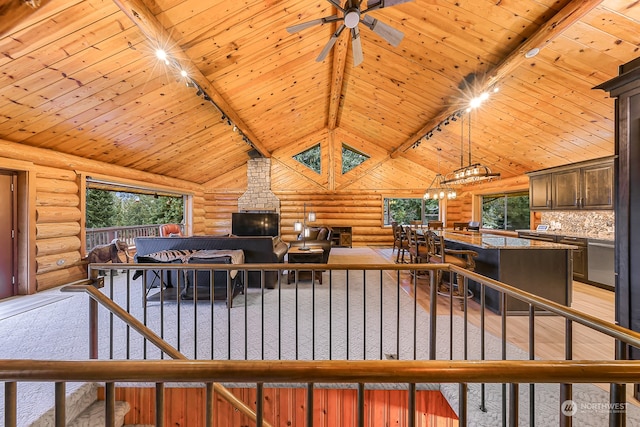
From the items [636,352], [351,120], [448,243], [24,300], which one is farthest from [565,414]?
[351,120]

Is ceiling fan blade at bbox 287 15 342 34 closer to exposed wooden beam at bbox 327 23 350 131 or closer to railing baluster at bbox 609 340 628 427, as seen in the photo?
exposed wooden beam at bbox 327 23 350 131

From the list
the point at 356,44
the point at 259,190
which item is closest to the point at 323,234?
the point at 259,190

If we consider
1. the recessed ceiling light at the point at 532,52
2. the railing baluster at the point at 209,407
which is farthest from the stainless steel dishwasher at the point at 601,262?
the railing baluster at the point at 209,407

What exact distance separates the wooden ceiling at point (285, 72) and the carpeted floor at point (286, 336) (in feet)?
9.53

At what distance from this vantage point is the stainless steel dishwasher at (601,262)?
14.5 ft

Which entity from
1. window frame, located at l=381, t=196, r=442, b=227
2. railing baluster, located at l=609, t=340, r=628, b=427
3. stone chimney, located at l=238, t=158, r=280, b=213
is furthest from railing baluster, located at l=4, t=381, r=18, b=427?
window frame, located at l=381, t=196, r=442, b=227

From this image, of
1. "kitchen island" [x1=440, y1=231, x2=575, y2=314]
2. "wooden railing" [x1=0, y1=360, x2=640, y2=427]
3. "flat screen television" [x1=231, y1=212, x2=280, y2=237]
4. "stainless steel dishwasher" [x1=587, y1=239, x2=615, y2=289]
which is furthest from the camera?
"flat screen television" [x1=231, y1=212, x2=280, y2=237]

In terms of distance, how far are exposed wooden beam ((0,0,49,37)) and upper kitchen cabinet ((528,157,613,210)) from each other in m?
8.09

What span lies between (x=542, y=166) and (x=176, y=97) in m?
8.09

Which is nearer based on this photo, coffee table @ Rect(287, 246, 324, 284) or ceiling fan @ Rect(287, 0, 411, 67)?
ceiling fan @ Rect(287, 0, 411, 67)

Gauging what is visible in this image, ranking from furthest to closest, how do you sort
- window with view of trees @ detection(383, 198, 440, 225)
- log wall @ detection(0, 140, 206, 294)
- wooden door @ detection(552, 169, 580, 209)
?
1. window with view of trees @ detection(383, 198, 440, 225)
2. wooden door @ detection(552, 169, 580, 209)
3. log wall @ detection(0, 140, 206, 294)

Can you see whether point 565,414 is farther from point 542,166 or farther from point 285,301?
point 542,166

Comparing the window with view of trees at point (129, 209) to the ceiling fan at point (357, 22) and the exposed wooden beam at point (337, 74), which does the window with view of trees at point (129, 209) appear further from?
the ceiling fan at point (357, 22)

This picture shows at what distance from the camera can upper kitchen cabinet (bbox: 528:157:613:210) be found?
4.66 m
